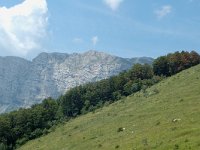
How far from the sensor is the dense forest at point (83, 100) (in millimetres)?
111812

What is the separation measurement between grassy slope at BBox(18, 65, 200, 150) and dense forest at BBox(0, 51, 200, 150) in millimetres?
25447

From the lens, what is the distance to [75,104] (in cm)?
13500

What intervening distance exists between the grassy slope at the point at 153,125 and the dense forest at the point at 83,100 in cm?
2545

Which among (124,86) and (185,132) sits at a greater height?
(124,86)

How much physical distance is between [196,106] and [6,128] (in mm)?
67247

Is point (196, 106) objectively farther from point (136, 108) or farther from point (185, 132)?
point (136, 108)

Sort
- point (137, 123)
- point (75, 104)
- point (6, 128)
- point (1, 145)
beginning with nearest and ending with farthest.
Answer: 1. point (137, 123)
2. point (1, 145)
3. point (6, 128)
4. point (75, 104)

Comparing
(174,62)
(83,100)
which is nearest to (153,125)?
(174,62)

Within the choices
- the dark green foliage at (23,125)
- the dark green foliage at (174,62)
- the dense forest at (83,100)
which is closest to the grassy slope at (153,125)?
the dense forest at (83,100)

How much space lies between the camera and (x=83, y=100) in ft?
445

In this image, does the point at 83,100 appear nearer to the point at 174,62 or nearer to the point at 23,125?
the point at 23,125

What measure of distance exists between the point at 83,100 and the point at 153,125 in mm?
82337

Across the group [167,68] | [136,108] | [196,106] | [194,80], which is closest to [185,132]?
[196,106]

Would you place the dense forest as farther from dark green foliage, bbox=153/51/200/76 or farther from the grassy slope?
the grassy slope
